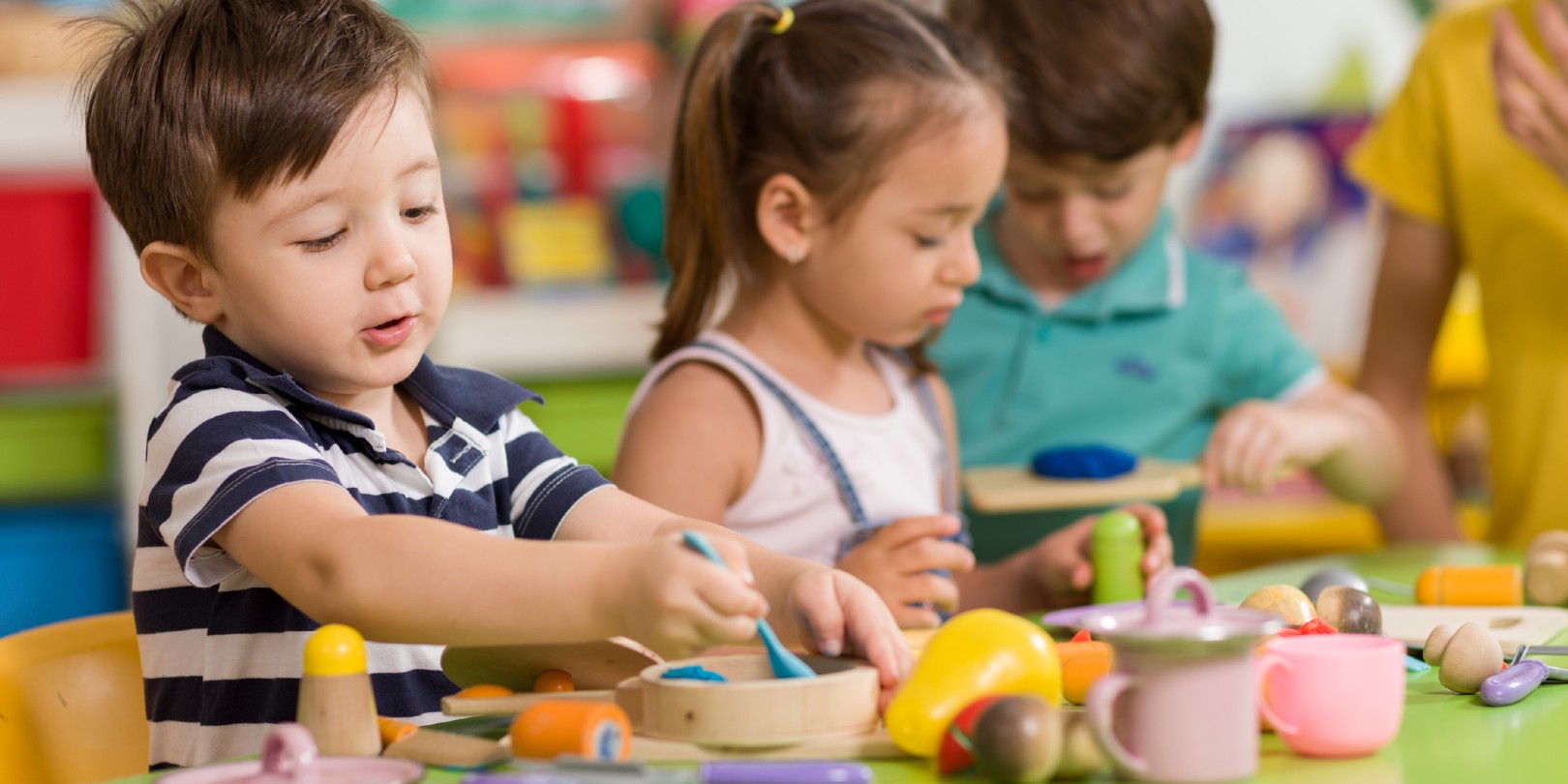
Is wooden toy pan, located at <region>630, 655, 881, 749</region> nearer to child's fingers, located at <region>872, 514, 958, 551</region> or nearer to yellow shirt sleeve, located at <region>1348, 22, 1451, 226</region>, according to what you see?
child's fingers, located at <region>872, 514, 958, 551</region>

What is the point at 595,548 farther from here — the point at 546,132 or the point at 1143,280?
the point at 546,132

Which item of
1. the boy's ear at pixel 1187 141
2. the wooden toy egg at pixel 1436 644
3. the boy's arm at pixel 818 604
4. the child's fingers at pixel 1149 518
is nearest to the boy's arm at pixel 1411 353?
the boy's ear at pixel 1187 141

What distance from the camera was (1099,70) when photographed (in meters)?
1.39

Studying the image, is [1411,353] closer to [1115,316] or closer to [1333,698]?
[1115,316]

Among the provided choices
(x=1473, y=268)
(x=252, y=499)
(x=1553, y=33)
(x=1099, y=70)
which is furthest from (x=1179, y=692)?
(x=1473, y=268)

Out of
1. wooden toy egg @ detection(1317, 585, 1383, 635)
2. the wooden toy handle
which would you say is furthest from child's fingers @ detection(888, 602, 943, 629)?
the wooden toy handle

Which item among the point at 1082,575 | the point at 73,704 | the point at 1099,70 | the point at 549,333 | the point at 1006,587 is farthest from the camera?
the point at 549,333

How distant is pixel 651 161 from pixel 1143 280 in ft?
4.82

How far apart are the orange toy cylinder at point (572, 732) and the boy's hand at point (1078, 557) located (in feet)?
1.88

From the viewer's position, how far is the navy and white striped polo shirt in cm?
76

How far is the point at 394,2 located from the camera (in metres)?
2.88

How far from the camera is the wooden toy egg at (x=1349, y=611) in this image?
2.75 feet

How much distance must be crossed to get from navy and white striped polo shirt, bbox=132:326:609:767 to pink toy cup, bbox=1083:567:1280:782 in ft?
1.25

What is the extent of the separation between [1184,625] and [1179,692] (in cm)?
2
